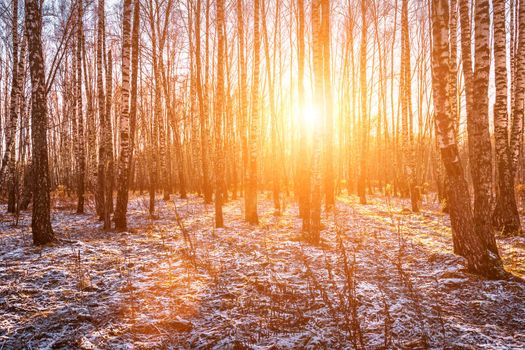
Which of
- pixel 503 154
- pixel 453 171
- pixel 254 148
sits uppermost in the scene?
pixel 254 148

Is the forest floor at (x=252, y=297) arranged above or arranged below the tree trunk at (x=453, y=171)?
below

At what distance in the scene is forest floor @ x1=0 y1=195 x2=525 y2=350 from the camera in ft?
10.2

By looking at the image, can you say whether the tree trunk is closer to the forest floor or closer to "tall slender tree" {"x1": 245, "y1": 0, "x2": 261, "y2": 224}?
the forest floor

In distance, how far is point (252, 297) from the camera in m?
4.07

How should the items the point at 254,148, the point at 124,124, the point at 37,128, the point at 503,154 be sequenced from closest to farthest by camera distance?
the point at 37,128 → the point at 503,154 → the point at 124,124 → the point at 254,148

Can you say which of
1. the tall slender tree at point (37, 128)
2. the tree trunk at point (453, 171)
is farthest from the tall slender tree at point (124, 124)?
the tree trunk at point (453, 171)

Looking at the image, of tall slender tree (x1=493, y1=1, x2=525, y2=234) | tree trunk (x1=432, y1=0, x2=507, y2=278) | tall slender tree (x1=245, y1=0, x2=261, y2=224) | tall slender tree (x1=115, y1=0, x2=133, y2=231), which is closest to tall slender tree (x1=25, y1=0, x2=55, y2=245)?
tall slender tree (x1=115, y1=0, x2=133, y2=231)

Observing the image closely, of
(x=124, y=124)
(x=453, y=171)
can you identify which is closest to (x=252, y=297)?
(x=453, y=171)

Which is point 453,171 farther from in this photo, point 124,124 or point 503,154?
point 124,124

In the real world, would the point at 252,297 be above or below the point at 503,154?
below

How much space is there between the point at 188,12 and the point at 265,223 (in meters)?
13.2

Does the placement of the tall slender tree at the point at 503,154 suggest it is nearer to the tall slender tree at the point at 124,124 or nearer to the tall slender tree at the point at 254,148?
the tall slender tree at the point at 254,148

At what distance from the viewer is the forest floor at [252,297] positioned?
310 cm

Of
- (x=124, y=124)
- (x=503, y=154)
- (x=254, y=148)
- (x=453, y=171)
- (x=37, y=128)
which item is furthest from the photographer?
(x=254, y=148)
